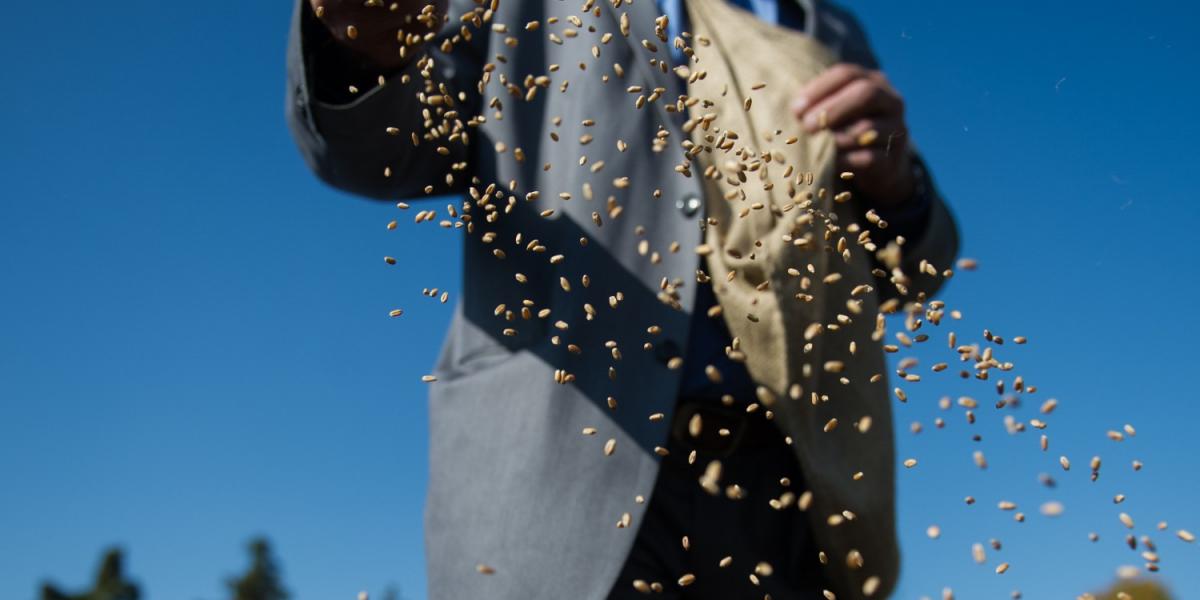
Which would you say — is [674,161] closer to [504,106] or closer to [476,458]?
[504,106]

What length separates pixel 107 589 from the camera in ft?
74.5

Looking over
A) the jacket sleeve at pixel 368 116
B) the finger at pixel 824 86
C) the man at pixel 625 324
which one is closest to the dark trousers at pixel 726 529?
the man at pixel 625 324

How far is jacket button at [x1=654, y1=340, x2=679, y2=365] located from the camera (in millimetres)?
1870

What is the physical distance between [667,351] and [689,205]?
29 cm

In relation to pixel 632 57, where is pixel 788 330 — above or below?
below

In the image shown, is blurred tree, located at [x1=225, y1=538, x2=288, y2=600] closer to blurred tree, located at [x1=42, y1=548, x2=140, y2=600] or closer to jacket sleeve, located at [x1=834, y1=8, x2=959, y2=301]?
blurred tree, located at [x1=42, y1=548, x2=140, y2=600]

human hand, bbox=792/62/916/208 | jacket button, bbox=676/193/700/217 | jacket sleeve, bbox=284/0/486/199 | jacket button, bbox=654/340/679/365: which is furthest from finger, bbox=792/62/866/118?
jacket sleeve, bbox=284/0/486/199

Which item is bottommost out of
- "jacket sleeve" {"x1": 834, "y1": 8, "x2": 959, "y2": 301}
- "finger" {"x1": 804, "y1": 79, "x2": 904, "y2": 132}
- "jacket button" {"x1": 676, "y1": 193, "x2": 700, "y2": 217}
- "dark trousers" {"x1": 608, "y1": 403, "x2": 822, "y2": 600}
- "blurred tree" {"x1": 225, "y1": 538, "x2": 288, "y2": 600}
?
"blurred tree" {"x1": 225, "y1": 538, "x2": 288, "y2": 600}

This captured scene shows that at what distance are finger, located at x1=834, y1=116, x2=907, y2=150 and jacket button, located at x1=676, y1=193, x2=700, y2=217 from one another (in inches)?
11.3

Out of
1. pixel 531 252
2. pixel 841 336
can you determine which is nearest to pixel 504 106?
pixel 531 252

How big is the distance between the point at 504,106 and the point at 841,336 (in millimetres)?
788

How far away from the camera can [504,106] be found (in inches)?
Answer: 82.7

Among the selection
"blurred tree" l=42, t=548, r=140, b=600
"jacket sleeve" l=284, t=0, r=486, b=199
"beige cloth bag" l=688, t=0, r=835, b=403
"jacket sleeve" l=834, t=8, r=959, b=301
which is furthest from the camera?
"blurred tree" l=42, t=548, r=140, b=600

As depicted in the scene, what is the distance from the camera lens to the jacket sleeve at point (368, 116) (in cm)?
196
